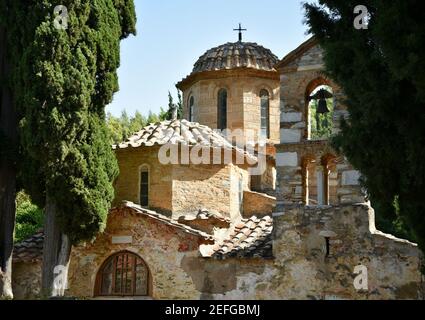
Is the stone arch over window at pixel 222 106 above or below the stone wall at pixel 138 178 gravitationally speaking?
above

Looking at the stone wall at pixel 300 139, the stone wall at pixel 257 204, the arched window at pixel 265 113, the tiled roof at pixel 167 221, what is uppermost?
the arched window at pixel 265 113

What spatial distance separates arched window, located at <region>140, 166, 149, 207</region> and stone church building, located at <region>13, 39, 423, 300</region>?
24 mm

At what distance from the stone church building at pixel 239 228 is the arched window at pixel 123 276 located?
2 cm

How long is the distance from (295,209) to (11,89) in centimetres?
634

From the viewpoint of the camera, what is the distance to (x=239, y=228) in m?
14.5

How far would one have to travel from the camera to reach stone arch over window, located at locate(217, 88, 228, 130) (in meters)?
20.2

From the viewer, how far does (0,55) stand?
1352 centimetres

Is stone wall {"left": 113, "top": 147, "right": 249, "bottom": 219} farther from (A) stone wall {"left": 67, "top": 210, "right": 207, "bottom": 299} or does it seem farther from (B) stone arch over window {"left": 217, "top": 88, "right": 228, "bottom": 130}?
(B) stone arch over window {"left": 217, "top": 88, "right": 228, "bottom": 130}

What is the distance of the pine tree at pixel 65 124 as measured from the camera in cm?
1208

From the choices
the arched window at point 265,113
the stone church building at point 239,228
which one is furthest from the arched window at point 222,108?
the stone church building at point 239,228

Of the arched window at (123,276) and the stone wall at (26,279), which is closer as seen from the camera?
the stone wall at (26,279)
